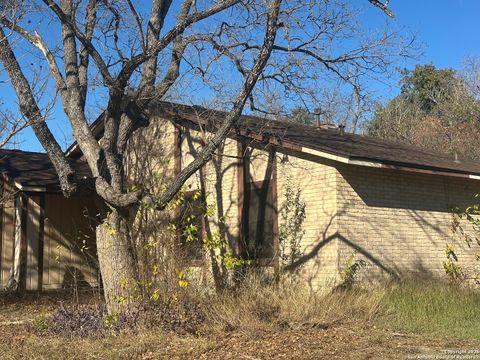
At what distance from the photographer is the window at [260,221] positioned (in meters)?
12.9

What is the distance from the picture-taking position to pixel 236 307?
904 centimetres

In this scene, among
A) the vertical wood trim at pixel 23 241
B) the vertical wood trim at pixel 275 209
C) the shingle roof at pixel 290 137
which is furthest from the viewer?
the vertical wood trim at pixel 23 241

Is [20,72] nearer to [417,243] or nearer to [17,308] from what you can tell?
[17,308]

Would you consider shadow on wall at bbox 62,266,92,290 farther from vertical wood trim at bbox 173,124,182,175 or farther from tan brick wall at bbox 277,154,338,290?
tan brick wall at bbox 277,154,338,290

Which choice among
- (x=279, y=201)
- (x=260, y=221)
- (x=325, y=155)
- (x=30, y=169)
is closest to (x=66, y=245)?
(x=30, y=169)

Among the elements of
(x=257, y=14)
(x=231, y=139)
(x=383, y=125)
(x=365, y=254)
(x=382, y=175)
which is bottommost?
(x=365, y=254)

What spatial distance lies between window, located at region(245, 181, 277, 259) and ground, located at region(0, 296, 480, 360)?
404 cm

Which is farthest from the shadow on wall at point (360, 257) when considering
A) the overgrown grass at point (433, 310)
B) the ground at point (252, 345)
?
the ground at point (252, 345)

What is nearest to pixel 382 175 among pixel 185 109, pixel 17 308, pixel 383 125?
pixel 185 109

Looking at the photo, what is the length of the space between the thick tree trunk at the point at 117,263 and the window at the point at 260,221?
3.94 meters

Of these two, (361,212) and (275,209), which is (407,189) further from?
(275,209)

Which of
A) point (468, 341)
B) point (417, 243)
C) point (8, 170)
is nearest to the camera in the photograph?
point (468, 341)

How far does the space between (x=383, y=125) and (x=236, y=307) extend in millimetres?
31946

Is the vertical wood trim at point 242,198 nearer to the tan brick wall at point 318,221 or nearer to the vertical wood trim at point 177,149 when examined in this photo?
the tan brick wall at point 318,221
